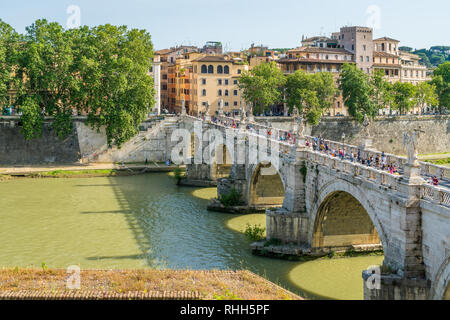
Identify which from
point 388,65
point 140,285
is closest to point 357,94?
point 388,65

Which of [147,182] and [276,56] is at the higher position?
[276,56]

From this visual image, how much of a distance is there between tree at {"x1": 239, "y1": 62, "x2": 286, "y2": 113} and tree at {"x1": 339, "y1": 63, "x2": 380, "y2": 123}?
6936mm

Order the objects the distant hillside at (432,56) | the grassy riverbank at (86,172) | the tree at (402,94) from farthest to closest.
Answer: the distant hillside at (432,56)
the tree at (402,94)
the grassy riverbank at (86,172)

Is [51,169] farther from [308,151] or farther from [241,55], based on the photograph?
[241,55]

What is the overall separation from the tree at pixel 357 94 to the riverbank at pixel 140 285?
48.6 metres

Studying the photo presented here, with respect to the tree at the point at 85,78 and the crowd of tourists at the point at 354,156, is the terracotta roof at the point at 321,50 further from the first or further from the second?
the crowd of tourists at the point at 354,156

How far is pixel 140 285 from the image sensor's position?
673 inches

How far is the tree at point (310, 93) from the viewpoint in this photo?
64.5 m

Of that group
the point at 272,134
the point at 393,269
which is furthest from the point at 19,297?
the point at 272,134

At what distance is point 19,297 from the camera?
16016 millimetres

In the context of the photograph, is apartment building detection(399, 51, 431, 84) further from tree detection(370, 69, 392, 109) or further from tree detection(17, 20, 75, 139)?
tree detection(17, 20, 75, 139)

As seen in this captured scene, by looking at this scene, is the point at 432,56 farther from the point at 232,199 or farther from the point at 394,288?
the point at 394,288

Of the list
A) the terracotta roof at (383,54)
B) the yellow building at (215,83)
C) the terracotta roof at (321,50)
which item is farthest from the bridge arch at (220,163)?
the terracotta roof at (383,54)

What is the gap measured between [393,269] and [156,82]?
55.7 metres
